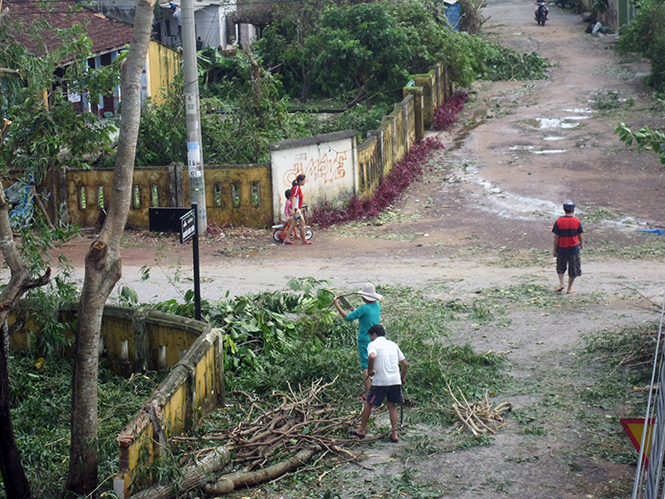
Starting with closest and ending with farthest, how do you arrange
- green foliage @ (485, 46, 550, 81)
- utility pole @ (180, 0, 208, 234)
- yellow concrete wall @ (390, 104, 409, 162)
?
utility pole @ (180, 0, 208, 234) < yellow concrete wall @ (390, 104, 409, 162) < green foliage @ (485, 46, 550, 81)

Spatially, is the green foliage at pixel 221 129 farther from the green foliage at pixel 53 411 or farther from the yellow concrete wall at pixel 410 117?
the green foliage at pixel 53 411

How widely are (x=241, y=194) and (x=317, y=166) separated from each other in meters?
1.77

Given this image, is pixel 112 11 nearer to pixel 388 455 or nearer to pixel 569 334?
pixel 569 334

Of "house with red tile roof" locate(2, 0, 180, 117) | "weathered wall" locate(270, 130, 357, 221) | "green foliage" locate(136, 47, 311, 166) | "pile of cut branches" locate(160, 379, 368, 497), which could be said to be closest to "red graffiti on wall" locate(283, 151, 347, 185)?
"weathered wall" locate(270, 130, 357, 221)

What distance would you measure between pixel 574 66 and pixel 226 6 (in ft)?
48.4

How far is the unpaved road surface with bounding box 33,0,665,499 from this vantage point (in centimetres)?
748

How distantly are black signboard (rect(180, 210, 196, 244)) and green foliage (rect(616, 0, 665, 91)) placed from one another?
2249 centimetres

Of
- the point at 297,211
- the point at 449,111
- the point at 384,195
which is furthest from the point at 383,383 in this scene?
the point at 449,111

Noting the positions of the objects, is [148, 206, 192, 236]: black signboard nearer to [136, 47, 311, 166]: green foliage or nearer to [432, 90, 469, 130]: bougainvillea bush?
[136, 47, 311, 166]: green foliage

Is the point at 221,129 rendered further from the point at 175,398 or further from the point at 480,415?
the point at 480,415

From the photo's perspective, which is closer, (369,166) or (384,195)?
(369,166)

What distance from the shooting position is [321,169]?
699 inches

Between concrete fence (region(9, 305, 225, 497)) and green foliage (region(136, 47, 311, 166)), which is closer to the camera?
concrete fence (region(9, 305, 225, 497))

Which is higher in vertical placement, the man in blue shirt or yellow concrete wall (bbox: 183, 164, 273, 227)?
yellow concrete wall (bbox: 183, 164, 273, 227)
